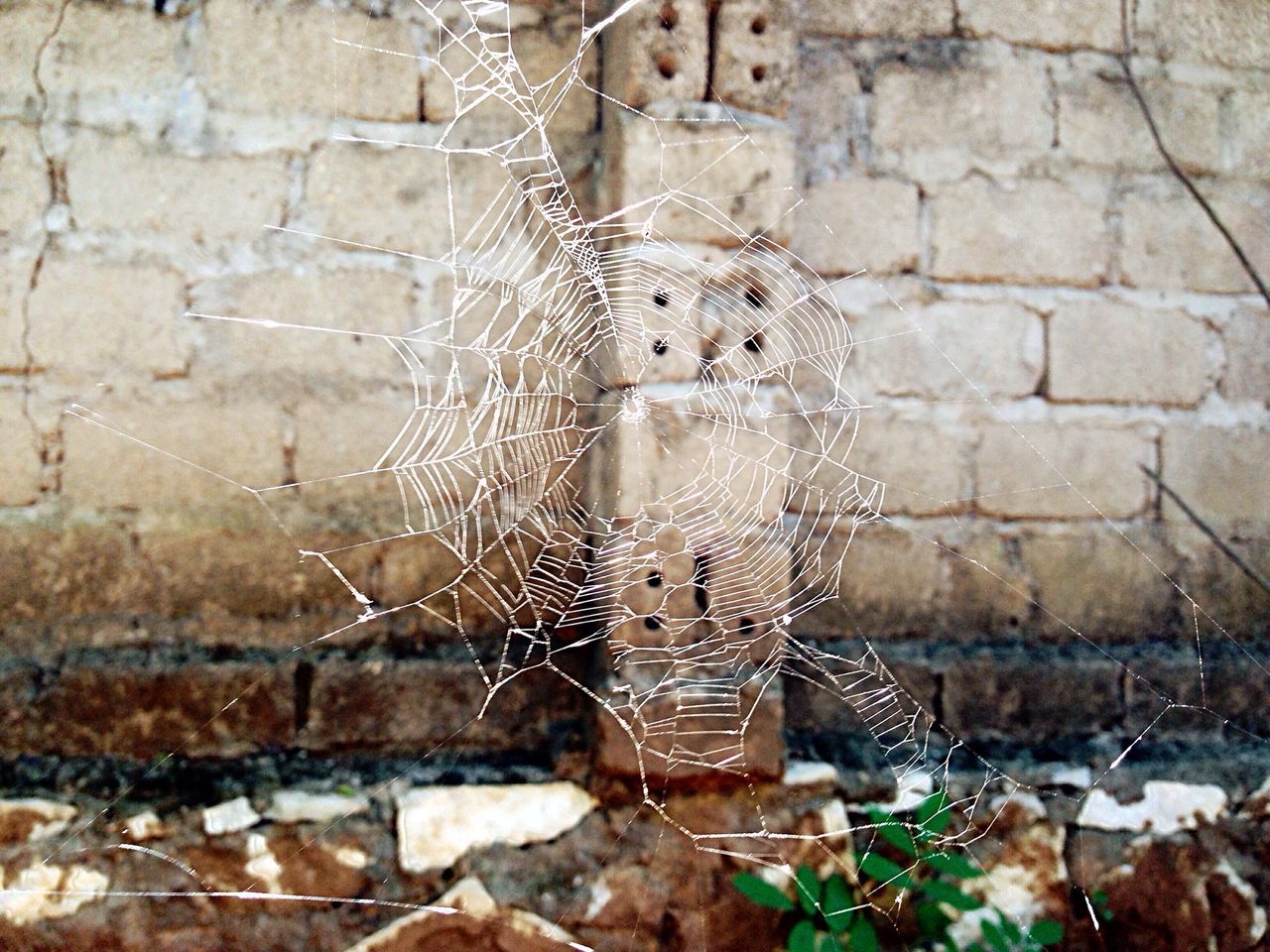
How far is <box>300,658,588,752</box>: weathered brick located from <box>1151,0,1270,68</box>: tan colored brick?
1904 millimetres

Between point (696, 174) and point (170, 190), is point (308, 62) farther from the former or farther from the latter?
point (696, 174)

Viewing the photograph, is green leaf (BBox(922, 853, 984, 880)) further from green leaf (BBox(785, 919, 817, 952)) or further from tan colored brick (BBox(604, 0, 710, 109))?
tan colored brick (BBox(604, 0, 710, 109))

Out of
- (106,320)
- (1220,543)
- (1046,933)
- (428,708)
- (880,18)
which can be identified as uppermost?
(880,18)

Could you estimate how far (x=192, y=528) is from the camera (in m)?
1.73

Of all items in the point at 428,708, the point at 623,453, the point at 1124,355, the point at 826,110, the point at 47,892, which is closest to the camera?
the point at 47,892

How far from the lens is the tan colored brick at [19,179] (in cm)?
167

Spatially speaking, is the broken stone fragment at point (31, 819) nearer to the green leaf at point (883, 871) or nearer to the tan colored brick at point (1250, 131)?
the green leaf at point (883, 871)

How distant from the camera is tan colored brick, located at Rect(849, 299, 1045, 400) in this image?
1878 millimetres

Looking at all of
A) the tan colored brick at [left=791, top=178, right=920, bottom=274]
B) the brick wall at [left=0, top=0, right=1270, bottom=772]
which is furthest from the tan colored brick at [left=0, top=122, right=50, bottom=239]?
the tan colored brick at [left=791, top=178, right=920, bottom=274]

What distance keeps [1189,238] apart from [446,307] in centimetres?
161

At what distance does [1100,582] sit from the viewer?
6.48 ft

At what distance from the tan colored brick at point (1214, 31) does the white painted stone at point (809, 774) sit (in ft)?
5.55

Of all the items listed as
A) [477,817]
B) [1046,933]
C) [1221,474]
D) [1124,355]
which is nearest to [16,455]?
[477,817]

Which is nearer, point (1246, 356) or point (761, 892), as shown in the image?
point (761, 892)
